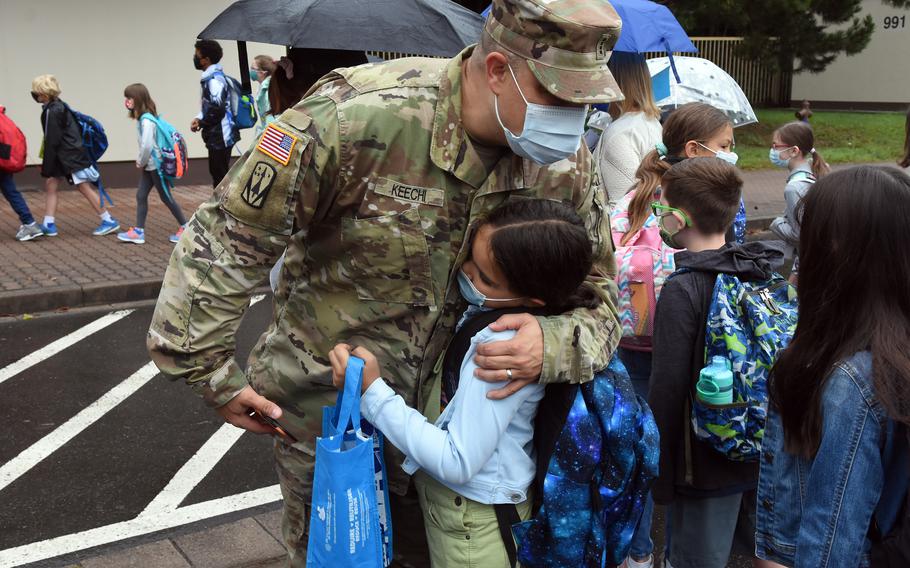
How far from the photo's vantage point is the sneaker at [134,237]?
9438 mm

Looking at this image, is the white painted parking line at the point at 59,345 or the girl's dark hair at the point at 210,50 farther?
the girl's dark hair at the point at 210,50

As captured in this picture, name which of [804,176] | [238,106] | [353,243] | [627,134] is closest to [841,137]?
[238,106]

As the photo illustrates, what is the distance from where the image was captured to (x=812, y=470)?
1919 mm

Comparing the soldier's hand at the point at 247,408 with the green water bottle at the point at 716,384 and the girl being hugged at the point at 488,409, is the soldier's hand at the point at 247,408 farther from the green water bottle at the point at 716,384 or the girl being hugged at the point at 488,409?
the green water bottle at the point at 716,384

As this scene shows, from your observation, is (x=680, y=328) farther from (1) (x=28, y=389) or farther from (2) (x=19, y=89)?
(2) (x=19, y=89)

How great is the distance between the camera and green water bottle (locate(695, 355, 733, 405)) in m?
2.71

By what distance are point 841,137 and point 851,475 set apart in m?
21.4

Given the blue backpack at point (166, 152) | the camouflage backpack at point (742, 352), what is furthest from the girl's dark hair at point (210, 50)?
the camouflage backpack at point (742, 352)

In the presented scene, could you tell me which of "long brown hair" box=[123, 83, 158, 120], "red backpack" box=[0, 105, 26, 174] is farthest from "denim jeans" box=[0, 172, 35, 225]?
"long brown hair" box=[123, 83, 158, 120]

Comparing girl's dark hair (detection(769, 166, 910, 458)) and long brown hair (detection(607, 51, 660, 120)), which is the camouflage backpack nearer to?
girl's dark hair (detection(769, 166, 910, 458))

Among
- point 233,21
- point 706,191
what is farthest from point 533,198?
point 233,21

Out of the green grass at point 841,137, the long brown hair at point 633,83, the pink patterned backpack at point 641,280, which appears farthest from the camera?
the green grass at point 841,137

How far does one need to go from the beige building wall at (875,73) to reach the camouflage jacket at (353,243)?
92.3 feet

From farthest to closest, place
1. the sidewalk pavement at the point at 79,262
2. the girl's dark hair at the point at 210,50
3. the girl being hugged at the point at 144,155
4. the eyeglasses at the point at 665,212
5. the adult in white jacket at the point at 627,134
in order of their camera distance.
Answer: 1. the girl's dark hair at the point at 210,50
2. the girl being hugged at the point at 144,155
3. the sidewalk pavement at the point at 79,262
4. the adult in white jacket at the point at 627,134
5. the eyeglasses at the point at 665,212
